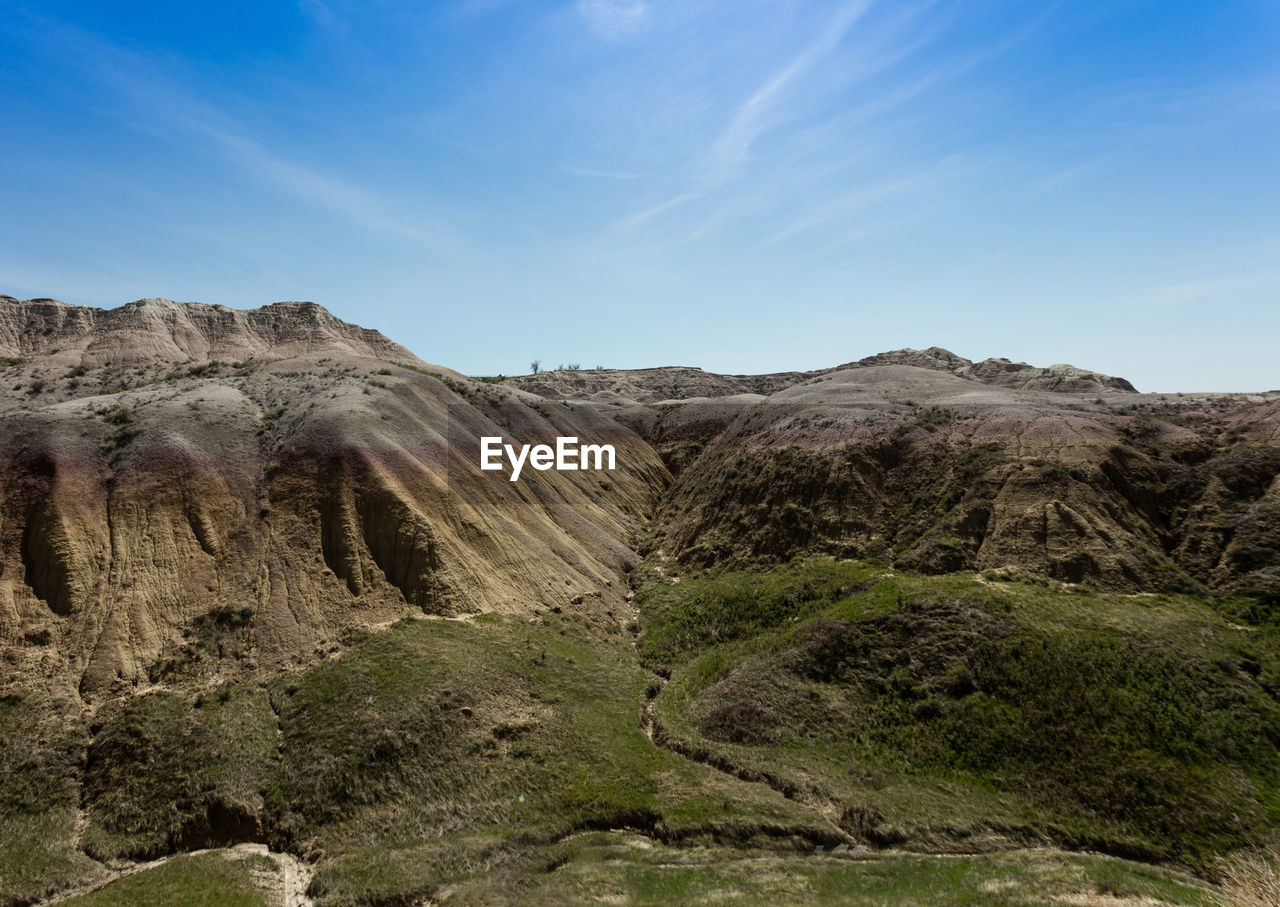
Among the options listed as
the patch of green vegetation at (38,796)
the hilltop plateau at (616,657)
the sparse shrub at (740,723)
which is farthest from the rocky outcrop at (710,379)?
the patch of green vegetation at (38,796)

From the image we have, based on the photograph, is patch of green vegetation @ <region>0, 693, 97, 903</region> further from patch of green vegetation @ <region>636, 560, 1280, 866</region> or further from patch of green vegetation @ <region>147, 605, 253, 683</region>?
patch of green vegetation @ <region>636, 560, 1280, 866</region>

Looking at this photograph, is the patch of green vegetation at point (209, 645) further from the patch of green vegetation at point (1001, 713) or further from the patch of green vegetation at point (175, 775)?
the patch of green vegetation at point (1001, 713)

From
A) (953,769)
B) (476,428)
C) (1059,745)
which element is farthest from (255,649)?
A: (1059,745)

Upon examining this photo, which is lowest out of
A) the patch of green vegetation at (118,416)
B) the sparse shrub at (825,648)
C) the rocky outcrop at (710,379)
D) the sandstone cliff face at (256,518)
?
the sparse shrub at (825,648)

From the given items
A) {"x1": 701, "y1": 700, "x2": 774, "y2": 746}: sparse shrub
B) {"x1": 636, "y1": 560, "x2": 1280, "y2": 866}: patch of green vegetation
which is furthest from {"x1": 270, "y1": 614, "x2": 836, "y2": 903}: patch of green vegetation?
{"x1": 636, "y1": 560, "x2": 1280, "y2": 866}: patch of green vegetation

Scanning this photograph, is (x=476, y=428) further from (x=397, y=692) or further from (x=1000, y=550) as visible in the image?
(x=1000, y=550)

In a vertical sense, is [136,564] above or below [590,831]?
above
